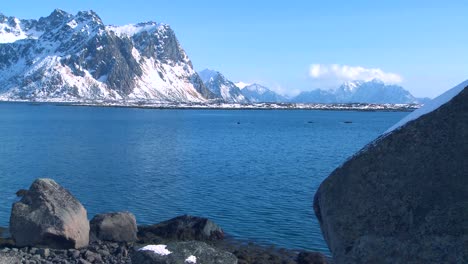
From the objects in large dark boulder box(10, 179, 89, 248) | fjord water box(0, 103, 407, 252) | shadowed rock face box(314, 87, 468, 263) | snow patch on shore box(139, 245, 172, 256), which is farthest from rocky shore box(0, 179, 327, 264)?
shadowed rock face box(314, 87, 468, 263)

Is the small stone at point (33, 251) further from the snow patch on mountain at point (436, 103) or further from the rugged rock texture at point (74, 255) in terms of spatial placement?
the snow patch on mountain at point (436, 103)

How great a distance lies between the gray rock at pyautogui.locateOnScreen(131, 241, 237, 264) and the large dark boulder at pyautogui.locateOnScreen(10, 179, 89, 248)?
987cm

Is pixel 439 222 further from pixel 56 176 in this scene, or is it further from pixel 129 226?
pixel 56 176

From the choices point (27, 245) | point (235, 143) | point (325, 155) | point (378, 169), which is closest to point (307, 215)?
point (27, 245)

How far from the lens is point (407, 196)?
32.1 ft

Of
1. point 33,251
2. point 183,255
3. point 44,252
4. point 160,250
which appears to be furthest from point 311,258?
point 33,251

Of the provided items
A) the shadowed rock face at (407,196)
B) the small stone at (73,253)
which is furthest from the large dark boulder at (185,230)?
the shadowed rock face at (407,196)

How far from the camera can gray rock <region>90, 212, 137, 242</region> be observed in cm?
2622

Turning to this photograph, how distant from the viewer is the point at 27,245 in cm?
2369

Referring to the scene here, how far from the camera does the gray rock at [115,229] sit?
26219mm

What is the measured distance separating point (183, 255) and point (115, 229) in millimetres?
12950

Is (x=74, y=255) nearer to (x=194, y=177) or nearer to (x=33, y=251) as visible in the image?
(x=33, y=251)

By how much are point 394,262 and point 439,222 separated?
102 cm

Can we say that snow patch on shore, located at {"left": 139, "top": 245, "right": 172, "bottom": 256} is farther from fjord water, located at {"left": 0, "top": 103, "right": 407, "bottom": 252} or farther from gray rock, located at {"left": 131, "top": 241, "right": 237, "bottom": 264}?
fjord water, located at {"left": 0, "top": 103, "right": 407, "bottom": 252}
